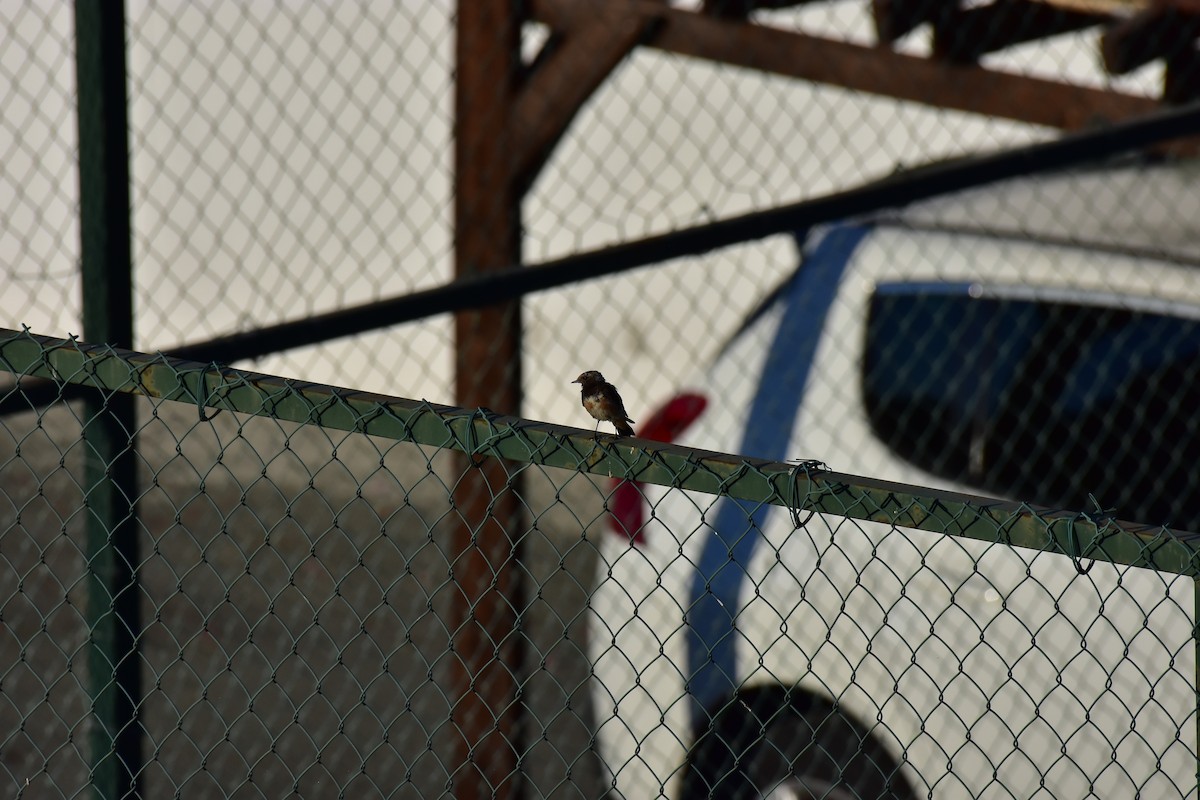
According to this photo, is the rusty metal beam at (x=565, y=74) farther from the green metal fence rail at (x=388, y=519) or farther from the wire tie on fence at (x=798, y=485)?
the wire tie on fence at (x=798, y=485)

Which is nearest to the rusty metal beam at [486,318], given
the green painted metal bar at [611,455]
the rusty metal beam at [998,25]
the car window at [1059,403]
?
the car window at [1059,403]

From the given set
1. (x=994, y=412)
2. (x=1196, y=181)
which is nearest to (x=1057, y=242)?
(x=994, y=412)

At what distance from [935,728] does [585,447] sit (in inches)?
75.0

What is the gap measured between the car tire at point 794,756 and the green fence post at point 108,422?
1.43m

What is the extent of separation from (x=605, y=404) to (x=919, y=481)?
119cm

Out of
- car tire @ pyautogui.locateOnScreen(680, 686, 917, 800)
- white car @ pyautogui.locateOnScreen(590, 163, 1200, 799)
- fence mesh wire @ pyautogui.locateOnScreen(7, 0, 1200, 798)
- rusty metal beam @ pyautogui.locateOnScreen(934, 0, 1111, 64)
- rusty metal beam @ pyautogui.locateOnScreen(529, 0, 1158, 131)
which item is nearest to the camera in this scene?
fence mesh wire @ pyautogui.locateOnScreen(7, 0, 1200, 798)

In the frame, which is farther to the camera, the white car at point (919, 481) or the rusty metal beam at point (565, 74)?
the rusty metal beam at point (565, 74)

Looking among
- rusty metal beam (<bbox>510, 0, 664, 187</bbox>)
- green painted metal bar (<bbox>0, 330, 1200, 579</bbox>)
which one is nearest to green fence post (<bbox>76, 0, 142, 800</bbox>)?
green painted metal bar (<bbox>0, 330, 1200, 579</bbox>)

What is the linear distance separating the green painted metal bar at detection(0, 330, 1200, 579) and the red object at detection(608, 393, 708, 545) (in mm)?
1934

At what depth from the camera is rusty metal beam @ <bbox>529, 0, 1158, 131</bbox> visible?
4.24 metres

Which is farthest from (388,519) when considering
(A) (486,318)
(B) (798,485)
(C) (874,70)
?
(C) (874,70)

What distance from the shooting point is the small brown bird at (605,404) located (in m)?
2.90

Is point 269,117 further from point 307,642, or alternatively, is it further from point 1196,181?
point 1196,181

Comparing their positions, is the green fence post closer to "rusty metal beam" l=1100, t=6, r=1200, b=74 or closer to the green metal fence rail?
the green metal fence rail
